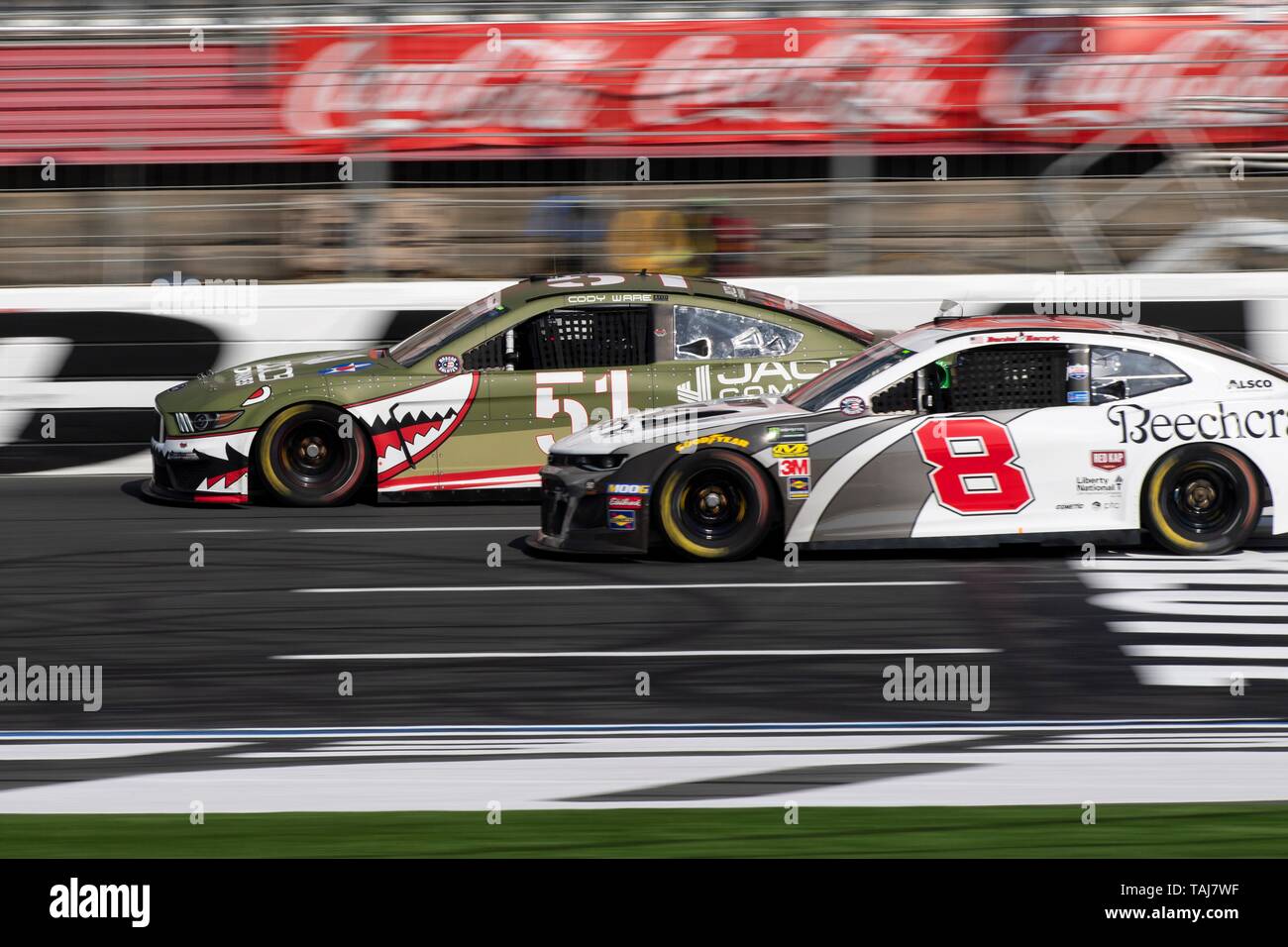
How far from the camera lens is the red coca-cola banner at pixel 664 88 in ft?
42.4

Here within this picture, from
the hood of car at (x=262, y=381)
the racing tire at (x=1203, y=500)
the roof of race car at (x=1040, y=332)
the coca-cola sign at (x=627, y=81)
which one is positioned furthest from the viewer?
the coca-cola sign at (x=627, y=81)

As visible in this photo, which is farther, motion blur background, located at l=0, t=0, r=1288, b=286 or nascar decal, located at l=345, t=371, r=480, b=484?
motion blur background, located at l=0, t=0, r=1288, b=286

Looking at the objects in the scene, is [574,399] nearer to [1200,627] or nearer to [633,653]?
[633,653]

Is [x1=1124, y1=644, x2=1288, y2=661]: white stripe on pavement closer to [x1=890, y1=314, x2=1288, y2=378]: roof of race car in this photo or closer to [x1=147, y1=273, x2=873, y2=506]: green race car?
[x1=890, y1=314, x2=1288, y2=378]: roof of race car

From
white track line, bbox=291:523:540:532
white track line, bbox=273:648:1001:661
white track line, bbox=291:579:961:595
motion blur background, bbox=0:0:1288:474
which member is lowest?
white track line, bbox=273:648:1001:661

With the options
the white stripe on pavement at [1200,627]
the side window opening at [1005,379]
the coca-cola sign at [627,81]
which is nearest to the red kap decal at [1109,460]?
the side window opening at [1005,379]

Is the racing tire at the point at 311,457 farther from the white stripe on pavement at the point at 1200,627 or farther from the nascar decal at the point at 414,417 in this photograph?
the white stripe on pavement at the point at 1200,627

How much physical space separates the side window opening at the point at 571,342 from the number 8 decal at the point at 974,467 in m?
2.40

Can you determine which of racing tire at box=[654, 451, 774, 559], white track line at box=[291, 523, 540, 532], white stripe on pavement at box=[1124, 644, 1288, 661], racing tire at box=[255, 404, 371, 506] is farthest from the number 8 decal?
racing tire at box=[255, 404, 371, 506]

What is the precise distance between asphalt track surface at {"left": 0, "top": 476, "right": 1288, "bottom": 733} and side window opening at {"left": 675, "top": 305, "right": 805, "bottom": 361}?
1.55m

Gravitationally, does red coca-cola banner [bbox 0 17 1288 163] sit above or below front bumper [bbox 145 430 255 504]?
above

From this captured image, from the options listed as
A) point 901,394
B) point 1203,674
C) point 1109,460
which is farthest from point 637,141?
point 1203,674

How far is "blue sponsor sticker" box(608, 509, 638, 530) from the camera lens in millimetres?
8812

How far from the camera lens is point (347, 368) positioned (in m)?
10.7
